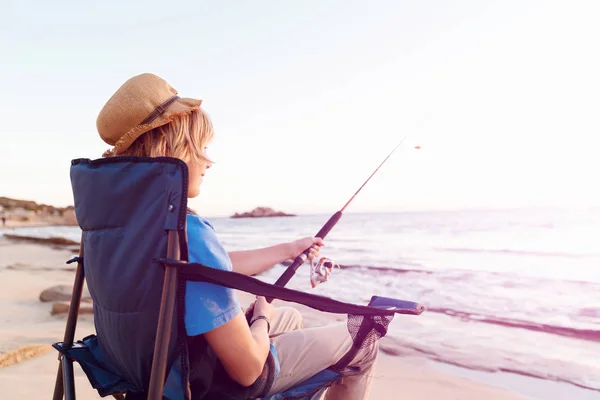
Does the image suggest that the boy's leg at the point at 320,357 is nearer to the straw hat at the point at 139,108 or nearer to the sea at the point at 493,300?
the straw hat at the point at 139,108

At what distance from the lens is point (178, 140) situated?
1.50 meters

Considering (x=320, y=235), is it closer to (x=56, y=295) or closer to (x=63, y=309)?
(x=63, y=309)

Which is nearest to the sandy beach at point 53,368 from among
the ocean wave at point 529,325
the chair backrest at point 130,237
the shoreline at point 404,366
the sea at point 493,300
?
the shoreline at point 404,366

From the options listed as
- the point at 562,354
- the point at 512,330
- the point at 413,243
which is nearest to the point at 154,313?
the point at 562,354

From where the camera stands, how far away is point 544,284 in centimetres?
750

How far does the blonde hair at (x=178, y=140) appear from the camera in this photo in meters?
1.50

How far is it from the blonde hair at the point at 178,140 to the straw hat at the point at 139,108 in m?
0.02

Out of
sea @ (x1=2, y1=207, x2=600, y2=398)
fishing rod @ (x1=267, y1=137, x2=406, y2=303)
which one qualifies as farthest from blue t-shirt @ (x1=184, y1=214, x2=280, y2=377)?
sea @ (x1=2, y1=207, x2=600, y2=398)

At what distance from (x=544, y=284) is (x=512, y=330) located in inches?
121

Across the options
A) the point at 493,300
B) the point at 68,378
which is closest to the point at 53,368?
the point at 68,378

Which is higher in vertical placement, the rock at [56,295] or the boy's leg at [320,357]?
the boy's leg at [320,357]

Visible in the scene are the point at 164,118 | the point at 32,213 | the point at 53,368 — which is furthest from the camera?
the point at 32,213

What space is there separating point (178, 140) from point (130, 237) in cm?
31

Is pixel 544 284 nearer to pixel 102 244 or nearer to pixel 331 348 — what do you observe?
pixel 331 348
